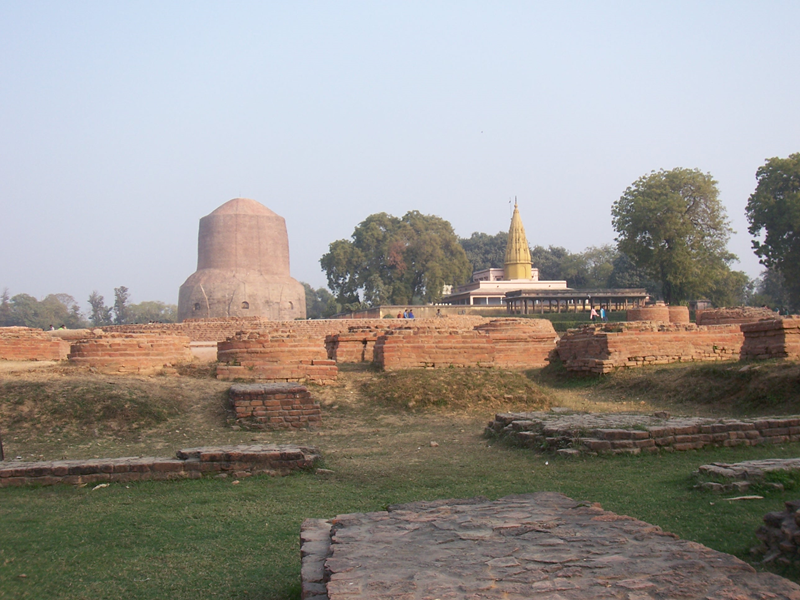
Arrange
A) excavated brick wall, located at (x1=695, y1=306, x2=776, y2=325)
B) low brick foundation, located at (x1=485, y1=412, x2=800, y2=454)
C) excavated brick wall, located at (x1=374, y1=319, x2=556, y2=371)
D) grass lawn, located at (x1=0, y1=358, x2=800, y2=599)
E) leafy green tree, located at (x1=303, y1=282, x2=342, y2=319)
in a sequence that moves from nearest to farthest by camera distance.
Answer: grass lawn, located at (x1=0, y1=358, x2=800, y2=599)
low brick foundation, located at (x1=485, y1=412, x2=800, y2=454)
excavated brick wall, located at (x1=374, y1=319, x2=556, y2=371)
excavated brick wall, located at (x1=695, y1=306, x2=776, y2=325)
leafy green tree, located at (x1=303, y1=282, x2=342, y2=319)

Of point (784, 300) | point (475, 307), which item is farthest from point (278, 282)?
point (784, 300)

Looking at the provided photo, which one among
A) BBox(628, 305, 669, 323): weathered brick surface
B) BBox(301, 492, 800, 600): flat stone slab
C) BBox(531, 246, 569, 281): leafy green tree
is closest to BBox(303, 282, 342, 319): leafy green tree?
BBox(531, 246, 569, 281): leafy green tree

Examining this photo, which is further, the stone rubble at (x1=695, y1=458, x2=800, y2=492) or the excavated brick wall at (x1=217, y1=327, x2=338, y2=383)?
the excavated brick wall at (x1=217, y1=327, x2=338, y2=383)

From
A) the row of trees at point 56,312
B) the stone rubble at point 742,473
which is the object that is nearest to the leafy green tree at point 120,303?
the row of trees at point 56,312

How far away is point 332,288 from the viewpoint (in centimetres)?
3834

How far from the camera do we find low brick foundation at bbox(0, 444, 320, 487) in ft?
13.8

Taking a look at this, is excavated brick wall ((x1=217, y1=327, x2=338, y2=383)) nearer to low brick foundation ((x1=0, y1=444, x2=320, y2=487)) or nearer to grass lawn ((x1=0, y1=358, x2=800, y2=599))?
grass lawn ((x1=0, y1=358, x2=800, y2=599))

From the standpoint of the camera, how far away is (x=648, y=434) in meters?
4.78

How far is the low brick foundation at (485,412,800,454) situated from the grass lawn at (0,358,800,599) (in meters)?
0.13

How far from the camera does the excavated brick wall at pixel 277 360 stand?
809cm

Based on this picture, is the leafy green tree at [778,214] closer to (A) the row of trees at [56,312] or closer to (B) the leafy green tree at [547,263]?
(B) the leafy green tree at [547,263]

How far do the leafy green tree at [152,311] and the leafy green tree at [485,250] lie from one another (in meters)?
28.7

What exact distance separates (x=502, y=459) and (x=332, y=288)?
33.8 metres

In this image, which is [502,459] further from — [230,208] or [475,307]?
[475,307]
